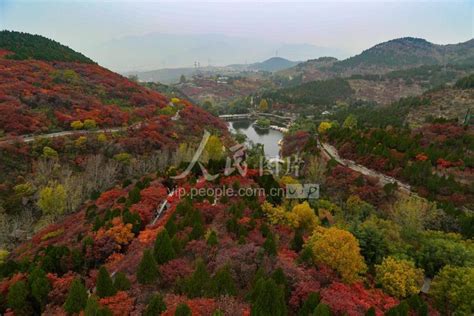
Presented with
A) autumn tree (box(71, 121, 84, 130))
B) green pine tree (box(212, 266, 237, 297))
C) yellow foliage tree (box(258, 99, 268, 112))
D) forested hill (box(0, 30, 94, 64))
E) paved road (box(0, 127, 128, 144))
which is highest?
forested hill (box(0, 30, 94, 64))

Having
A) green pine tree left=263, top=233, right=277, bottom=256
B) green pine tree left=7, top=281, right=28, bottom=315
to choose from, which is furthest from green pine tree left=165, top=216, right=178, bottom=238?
green pine tree left=7, top=281, right=28, bottom=315

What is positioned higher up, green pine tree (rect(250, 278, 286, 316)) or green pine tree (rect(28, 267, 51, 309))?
green pine tree (rect(250, 278, 286, 316))

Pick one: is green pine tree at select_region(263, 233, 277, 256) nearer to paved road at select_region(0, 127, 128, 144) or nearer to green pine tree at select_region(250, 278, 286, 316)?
green pine tree at select_region(250, 278, 286, 316)

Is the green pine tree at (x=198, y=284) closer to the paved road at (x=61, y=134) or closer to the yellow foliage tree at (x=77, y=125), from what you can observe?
the paved road at (x=61, y=134)

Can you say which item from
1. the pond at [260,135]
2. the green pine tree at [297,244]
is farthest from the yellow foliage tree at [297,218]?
the pond at [260,135]

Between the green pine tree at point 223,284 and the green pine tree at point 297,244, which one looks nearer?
the green pine tree at point 223,284

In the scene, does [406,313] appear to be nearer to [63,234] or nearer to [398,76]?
[63,234]

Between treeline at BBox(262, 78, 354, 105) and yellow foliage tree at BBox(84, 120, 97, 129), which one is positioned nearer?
yellow foliage tree at BBox(84, 120, 97, 129)
